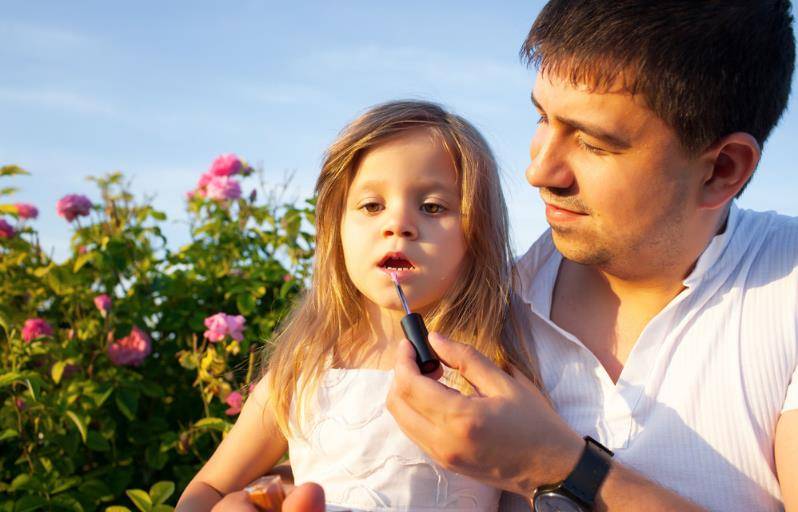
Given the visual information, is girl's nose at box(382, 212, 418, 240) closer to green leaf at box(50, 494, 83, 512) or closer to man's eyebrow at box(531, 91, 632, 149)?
man's eyebrow at box(531, 91, 632, 149)

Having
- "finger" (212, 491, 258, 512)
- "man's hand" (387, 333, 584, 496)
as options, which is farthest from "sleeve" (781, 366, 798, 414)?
"finger" (212, 491, 258, 512)

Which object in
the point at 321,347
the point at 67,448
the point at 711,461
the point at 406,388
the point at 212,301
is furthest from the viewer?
the point at 212,301

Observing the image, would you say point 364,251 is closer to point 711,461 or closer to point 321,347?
point 321,347

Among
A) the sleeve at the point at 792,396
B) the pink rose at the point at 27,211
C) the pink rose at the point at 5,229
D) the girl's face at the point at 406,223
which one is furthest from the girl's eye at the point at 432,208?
the pink rose at the point at 27,211

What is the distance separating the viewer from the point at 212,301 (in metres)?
3.55

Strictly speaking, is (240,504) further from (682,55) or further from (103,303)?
(103,303)

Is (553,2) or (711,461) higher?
(553,2)

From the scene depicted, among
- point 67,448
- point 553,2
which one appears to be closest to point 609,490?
point 553,2

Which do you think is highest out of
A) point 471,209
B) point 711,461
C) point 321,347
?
point 471,209

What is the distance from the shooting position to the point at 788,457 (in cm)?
184

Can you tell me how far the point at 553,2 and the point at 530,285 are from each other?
0.74m

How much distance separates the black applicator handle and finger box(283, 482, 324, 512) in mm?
366

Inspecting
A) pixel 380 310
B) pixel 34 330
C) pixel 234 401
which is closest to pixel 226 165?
pixel 34 330

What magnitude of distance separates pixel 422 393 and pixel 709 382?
754mm
